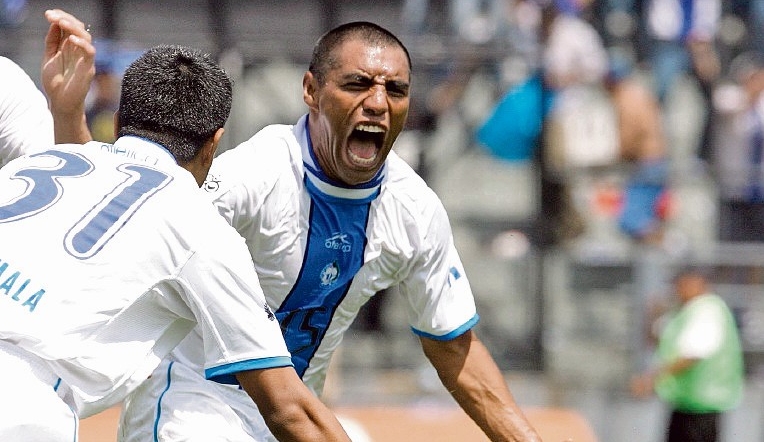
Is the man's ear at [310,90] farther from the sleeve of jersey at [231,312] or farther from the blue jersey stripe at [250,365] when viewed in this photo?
the blue jersey stripe at [250,365]

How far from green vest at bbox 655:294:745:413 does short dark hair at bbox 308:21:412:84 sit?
246 inches

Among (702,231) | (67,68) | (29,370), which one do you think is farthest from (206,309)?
(702,231)

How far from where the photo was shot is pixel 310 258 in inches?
180

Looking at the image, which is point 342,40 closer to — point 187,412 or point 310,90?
point 310,90

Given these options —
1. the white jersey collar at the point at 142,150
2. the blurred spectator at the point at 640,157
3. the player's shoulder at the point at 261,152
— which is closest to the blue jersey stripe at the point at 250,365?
the white jersey collar at the point at 142,150

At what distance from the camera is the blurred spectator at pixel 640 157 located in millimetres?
11133

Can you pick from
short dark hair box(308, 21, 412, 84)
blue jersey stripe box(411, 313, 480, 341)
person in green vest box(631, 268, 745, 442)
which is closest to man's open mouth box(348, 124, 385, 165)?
short dark hair box(308, 21, 412, 84)

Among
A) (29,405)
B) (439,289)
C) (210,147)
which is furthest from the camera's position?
(439,289)

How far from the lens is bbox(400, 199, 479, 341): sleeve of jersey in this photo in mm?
4801

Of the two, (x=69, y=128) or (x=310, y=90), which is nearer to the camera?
(x=69, y=128)

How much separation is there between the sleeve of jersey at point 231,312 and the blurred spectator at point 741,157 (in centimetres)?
853

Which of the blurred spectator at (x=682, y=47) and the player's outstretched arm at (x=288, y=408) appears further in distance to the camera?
the blurred spectator at (x=682, y=47)

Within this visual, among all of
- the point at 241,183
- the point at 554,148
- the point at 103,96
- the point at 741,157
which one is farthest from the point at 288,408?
the point at 741,157

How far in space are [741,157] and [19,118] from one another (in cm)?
825
